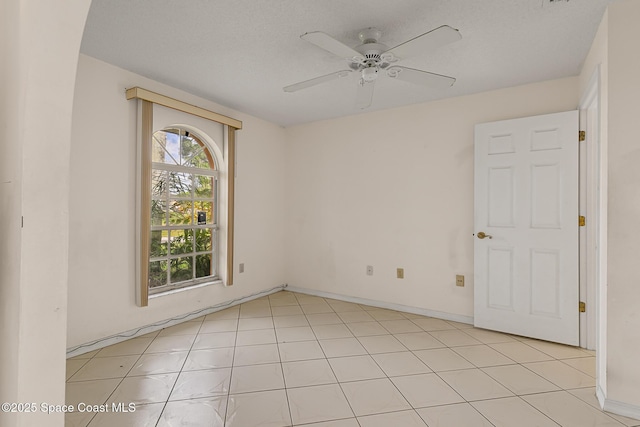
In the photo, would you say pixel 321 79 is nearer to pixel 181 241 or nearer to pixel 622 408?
pixel 181 241

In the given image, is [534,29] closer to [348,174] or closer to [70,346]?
[348,174]

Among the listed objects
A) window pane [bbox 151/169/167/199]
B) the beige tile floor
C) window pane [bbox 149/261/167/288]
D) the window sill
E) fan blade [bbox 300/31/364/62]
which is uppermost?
fan blade [bbox 300/31/364/62]

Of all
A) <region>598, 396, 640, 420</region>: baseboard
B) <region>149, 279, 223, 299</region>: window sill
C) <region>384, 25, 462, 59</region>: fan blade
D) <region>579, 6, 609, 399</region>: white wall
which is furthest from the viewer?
<region>149, 279, 223, 299</region>: window sill

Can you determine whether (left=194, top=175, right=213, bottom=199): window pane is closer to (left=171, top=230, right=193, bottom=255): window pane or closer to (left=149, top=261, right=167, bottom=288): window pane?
(left=171, top=230, right=193, bottom=255): window pane

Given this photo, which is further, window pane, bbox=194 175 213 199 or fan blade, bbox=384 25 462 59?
window pane, bbox=194 175 213 199

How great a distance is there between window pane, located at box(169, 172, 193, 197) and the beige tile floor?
138 cm

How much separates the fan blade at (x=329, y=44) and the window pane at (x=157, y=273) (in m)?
2.58

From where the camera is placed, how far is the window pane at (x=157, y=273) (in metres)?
3.18

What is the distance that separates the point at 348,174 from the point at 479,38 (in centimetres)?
215

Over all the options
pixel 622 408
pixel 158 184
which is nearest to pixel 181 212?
pixel 158 184

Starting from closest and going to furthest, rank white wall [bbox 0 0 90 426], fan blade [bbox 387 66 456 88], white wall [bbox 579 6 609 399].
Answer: white wall [bbox 0 0 90 426] → white wall [bbox 579 6 609 399] → fan blade [bbox 387 66 456 88]

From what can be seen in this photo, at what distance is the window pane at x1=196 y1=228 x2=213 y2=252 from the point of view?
3.64 meters

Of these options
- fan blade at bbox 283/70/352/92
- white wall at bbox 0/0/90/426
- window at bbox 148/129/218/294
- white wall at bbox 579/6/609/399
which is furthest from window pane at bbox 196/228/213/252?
white wall at bbox 579/6/609/399

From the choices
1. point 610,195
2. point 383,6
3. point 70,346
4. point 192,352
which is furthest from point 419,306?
point 70,346
